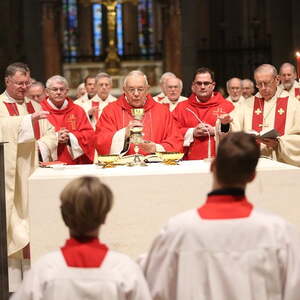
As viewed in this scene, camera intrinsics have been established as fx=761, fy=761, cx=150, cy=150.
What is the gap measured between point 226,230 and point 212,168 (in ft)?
0.85

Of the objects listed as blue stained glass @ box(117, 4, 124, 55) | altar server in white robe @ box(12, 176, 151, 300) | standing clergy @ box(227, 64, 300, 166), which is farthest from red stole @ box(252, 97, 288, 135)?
blue stained glass @ box(117, 4, 124, 55)

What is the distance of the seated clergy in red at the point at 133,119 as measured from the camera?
6.71 m

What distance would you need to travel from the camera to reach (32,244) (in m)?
4.98

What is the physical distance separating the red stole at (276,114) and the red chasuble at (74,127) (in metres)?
1.63

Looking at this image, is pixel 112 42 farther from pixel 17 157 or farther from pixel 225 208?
pixel 225 208

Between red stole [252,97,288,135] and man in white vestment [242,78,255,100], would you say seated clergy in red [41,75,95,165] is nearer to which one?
red stole [252,97,288,135]

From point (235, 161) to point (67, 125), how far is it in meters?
4.88

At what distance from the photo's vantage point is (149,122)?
7027mm

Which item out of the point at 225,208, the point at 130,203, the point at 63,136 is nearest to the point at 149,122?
the point at 63,136

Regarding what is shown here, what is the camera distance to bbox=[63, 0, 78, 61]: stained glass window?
17.3m

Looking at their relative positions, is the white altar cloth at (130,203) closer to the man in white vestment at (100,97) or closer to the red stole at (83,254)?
the red stole at (83,254)

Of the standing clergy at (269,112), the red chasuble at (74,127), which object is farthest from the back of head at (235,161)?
the red chasuble at (74,127)

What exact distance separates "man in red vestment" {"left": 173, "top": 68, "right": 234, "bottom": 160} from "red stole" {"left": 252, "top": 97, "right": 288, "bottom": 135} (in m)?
0.33

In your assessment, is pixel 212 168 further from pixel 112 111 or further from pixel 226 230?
pixel 112 111
